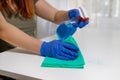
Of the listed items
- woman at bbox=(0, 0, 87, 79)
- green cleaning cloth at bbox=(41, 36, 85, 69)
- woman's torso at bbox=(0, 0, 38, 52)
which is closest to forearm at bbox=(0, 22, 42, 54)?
woman at bbox=(0, 0, 87, 79)

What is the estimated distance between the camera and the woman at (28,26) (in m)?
0.83

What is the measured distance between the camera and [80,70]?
73cm

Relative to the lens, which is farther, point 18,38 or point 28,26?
point 28,26

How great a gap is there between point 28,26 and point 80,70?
74 centimetres

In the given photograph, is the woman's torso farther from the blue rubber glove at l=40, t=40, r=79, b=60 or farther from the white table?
the blue rubber glove at l=40, t=40, r=79, b=60

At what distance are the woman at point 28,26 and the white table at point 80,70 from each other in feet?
0.17

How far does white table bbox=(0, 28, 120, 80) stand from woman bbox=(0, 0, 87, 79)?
0.17 ft

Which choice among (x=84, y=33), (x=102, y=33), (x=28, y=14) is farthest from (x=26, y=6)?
(x=102, y=33)

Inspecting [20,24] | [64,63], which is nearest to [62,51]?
[64,63]

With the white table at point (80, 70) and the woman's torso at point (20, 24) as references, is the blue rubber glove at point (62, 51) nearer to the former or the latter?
the white table at point (80, 70)

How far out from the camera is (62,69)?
740 millimetres

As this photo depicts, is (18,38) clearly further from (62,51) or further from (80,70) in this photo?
(80,70)

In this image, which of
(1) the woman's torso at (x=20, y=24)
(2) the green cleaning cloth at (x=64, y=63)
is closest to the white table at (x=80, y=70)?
(2) the green cleaning cloth at (x=64, y=63)

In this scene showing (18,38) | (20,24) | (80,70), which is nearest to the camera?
(80,70)
